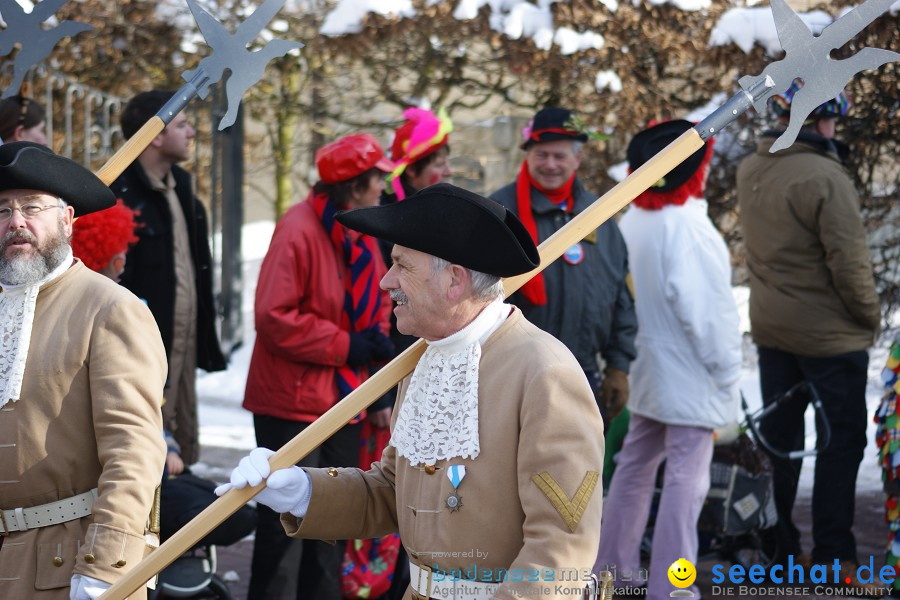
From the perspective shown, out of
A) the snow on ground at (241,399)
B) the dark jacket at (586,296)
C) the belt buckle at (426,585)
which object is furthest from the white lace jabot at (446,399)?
the snow on ground at (241,399)

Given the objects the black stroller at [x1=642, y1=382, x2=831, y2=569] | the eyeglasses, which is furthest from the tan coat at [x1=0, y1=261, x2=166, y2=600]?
the black stroller at [x1=642, y1=382, x2=831, y2=569]

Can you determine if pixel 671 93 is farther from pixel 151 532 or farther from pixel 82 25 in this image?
pixel 151 532

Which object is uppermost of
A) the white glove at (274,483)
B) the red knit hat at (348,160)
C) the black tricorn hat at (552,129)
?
the black tricorn hat at (552,129)

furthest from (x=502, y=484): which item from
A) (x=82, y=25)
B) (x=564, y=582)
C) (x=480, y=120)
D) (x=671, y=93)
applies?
(x=480, y=120)

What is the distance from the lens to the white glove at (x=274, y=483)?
8.98 ft

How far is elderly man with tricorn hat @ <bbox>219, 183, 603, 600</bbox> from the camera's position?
2.58 metres

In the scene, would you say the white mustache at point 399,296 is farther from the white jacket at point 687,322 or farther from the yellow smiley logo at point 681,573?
the yellow smiley logo at point 681,573

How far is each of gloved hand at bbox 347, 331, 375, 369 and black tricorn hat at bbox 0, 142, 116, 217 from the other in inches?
64.8

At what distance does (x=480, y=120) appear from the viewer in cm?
1147

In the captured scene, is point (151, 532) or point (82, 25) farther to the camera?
point (82, 25)

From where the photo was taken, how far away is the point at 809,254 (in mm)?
5738

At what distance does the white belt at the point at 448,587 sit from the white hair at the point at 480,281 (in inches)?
24.1

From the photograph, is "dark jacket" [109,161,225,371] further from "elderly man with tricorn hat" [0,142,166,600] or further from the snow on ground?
the snow on ground

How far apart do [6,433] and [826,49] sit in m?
2.17
